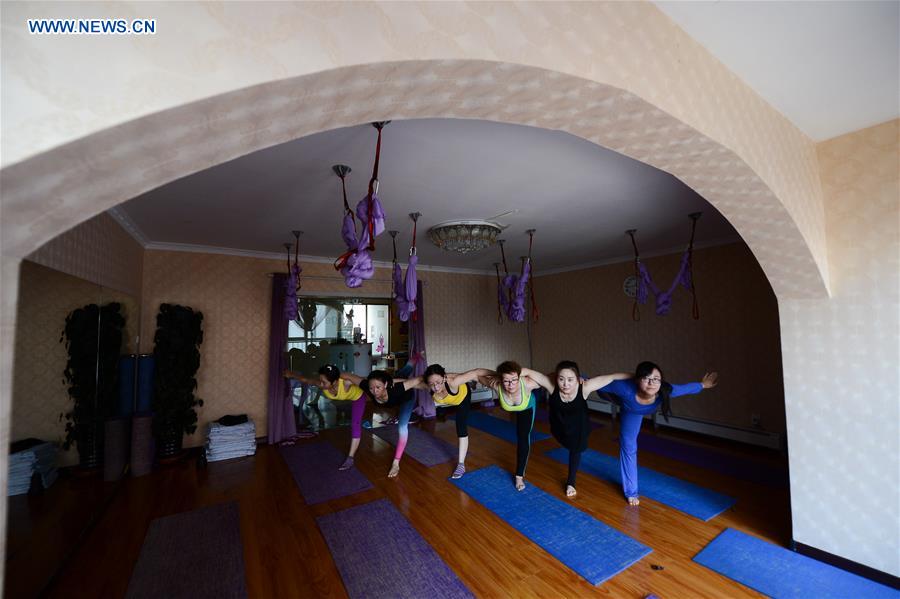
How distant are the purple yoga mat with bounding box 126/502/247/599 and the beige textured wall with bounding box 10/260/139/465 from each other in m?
0.86

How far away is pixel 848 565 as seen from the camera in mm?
2303

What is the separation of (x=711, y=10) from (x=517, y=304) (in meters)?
3.47

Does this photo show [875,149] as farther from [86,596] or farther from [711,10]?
[86,596]

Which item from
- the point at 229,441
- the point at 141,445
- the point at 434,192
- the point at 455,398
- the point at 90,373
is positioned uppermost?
the point at 434,192

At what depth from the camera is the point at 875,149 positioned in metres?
2.27

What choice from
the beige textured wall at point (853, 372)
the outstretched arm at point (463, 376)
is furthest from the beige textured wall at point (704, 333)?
the outstretched arm at point (463, 376)

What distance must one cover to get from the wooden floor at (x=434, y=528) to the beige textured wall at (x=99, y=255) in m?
1.70

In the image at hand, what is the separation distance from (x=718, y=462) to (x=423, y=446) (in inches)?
132

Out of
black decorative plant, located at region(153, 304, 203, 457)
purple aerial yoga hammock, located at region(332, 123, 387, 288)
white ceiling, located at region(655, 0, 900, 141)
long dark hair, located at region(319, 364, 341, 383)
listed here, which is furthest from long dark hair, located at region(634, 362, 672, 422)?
black decorative plant, located at region(153, 304, 203, 457)

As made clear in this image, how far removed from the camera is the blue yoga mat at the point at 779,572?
2.13m

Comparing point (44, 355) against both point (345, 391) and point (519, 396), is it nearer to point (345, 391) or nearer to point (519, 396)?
point (345, 391)

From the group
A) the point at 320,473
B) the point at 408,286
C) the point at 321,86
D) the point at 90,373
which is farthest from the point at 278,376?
the point at 321,86

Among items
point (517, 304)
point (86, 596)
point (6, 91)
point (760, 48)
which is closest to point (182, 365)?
point (86, 596)

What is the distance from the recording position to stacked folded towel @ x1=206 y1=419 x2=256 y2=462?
14.4ft
